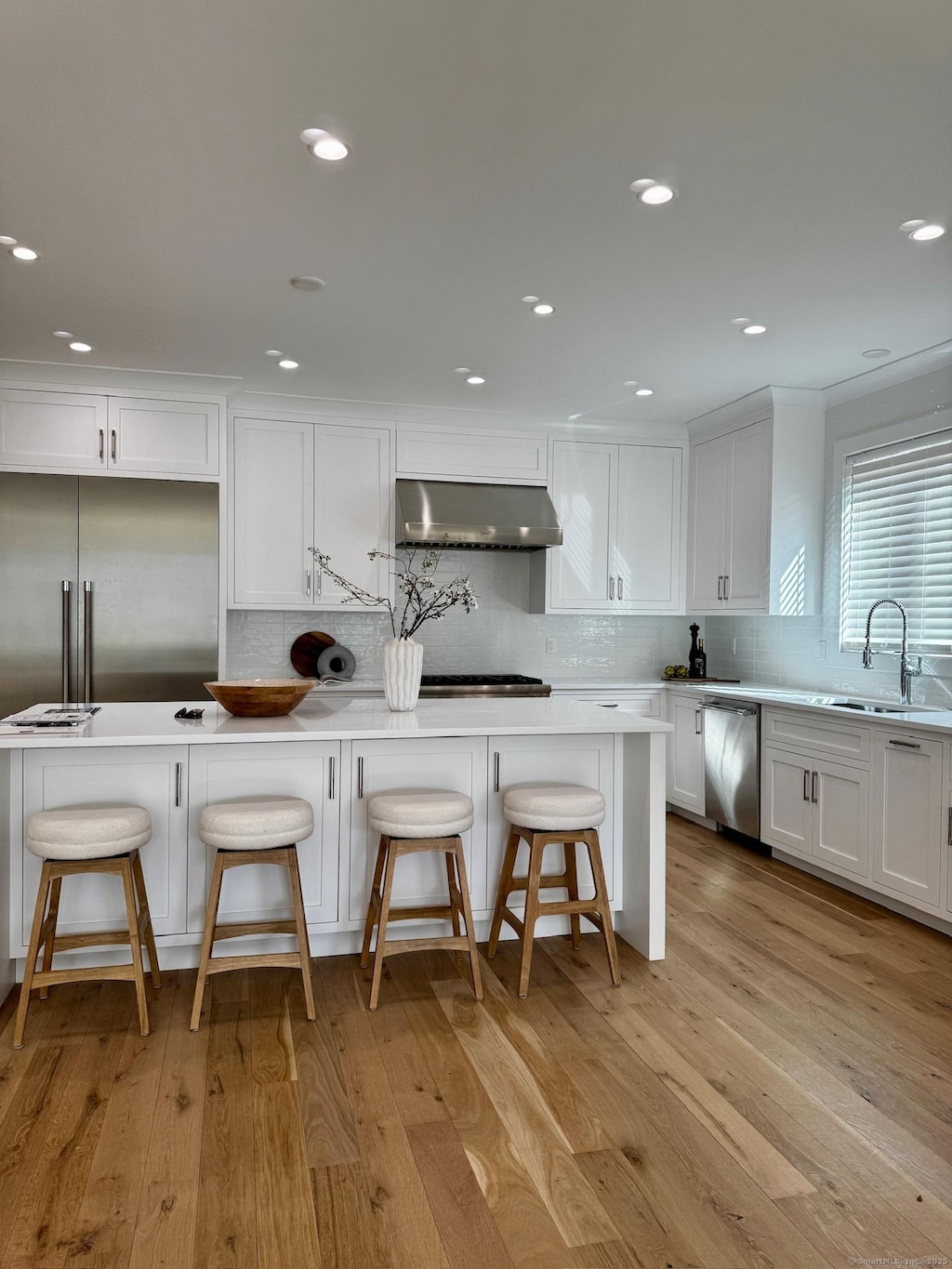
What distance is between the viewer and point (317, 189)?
2529 millimetres

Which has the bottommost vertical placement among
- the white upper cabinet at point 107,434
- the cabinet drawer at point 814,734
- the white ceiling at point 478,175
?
the cabinet drawer at point 814,734

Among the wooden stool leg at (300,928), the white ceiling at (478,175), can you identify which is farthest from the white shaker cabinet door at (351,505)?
the wooden stool leg at (300,928)

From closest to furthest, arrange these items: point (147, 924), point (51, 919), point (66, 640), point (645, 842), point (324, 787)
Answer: point (51, 919) < point (147, 924) < point (324, 787) < point (645, 842) < point (66, 640)

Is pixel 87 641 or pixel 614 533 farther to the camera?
pixel 614 533

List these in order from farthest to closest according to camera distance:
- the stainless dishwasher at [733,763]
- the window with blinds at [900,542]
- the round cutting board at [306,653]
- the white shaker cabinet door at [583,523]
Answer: the white shaker cabinet door at [583,523] < the round cutting board at [306,653] < the stainless dishwasher at [733,763] < the window with blinds at [900,542]

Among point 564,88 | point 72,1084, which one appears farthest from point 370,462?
point 72,1084

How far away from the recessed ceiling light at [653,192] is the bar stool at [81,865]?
241 centimetres

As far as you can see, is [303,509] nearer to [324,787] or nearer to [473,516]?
[473,516]

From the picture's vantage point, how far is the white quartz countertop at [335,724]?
2625 millimetres

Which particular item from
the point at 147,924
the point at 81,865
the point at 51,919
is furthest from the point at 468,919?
the point at 51,919

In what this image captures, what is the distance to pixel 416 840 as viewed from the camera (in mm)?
2834

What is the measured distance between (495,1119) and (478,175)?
2.57 meters

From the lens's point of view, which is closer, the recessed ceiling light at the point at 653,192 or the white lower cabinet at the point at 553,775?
the recessed ceiling light at the point at 653,192

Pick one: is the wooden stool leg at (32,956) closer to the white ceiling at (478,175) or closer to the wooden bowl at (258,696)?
the wooden bowl at (258,696)
